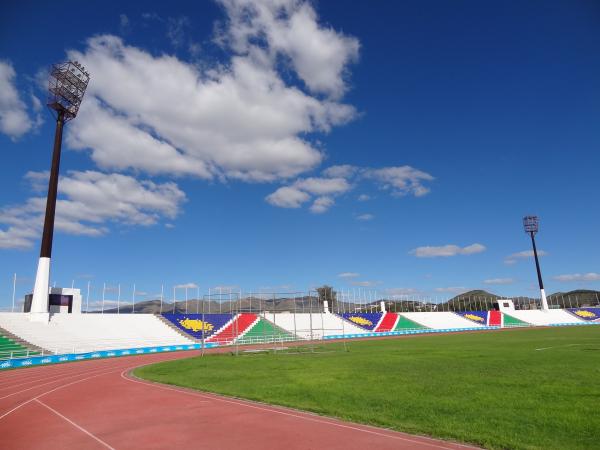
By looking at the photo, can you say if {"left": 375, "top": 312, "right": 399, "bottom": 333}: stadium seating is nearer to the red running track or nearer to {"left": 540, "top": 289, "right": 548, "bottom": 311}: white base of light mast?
{"left": 540, "top": 289, "right": 548, "bottom": 311}: white base of light mast

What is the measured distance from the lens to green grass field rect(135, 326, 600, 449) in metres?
8.55

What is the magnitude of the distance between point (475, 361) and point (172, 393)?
51.1ft

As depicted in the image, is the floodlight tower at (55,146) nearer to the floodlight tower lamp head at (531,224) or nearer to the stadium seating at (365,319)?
the stadium seating at (365,319)

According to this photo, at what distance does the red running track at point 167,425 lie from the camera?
29.2 feet

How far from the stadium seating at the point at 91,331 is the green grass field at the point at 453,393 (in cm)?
2333

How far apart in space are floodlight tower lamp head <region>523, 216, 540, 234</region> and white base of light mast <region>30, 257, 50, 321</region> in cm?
11282

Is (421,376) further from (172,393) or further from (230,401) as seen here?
(172,393)

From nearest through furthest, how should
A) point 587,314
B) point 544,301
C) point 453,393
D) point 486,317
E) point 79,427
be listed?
1. point 79,427
2. point 453,393
3. point 486,317
4. point 587,314
5. point 544,301

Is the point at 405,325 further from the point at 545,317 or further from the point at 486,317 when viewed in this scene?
the point at 545,317

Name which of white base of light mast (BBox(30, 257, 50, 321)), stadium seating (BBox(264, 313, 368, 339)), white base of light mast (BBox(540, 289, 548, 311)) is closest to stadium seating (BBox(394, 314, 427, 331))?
stadium seating (BBox(264, 313, 368, 339))

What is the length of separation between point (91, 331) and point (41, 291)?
6.93 m

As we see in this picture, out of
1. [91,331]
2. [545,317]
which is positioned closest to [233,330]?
[91,331]

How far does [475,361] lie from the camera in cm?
2130

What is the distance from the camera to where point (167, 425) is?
10.9 metres
